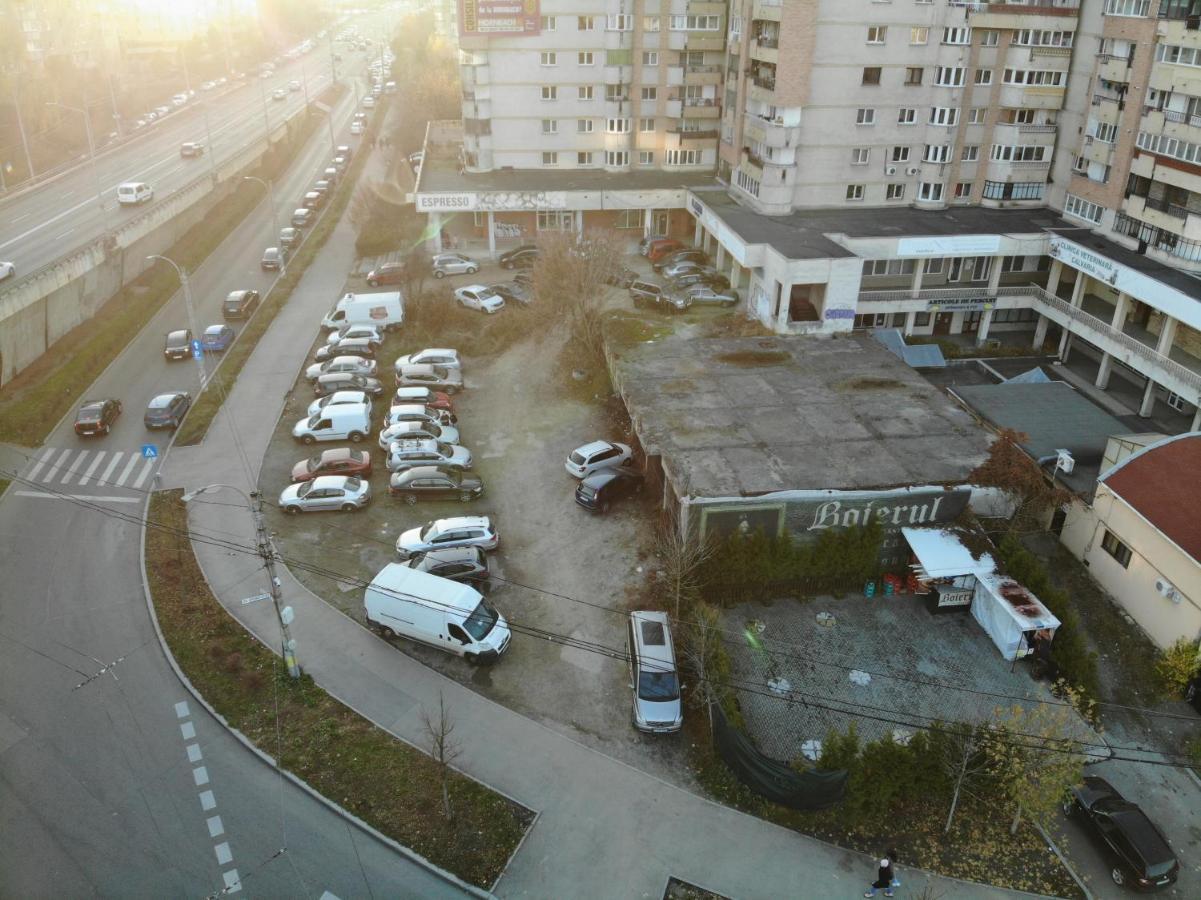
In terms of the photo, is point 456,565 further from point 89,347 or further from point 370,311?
point 89,347

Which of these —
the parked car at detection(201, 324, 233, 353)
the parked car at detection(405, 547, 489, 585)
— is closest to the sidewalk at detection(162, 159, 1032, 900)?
the parked car at detection(405, 547, 489, 585)

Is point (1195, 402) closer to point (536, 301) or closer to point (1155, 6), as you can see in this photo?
point (1155, 6)

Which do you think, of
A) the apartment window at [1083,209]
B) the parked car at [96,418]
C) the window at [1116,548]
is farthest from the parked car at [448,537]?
the apartment window at [1083,209]

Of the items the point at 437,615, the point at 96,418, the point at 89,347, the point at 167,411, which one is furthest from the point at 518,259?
the point at 437,615

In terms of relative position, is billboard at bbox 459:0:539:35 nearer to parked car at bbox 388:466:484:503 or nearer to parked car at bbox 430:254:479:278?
parked car at bbox 430:254:479:278

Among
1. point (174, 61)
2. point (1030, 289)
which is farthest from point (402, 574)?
point (174, 61)
